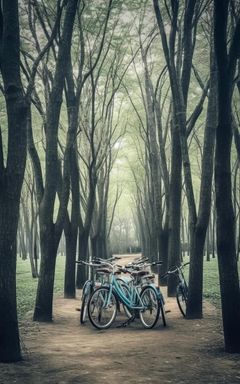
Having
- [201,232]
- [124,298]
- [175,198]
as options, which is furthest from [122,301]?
[175,198]

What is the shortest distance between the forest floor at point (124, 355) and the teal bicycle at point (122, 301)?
215 mm

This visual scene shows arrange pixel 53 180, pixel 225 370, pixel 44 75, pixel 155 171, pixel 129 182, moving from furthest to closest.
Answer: pixel 129 182
pixel 155 171
pixel 44 75
pixel 53 180
pixel 225 370

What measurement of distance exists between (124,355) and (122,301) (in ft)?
7.37

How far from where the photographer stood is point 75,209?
41.0 feet

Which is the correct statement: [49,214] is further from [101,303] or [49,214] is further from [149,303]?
[149,303]

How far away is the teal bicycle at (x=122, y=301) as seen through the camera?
7.63m

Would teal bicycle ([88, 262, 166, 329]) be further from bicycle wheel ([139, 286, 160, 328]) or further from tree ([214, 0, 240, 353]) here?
tree ([214, 0, 240, 353])

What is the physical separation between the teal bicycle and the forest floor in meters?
0.21

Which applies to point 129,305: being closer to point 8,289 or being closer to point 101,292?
point 101,292

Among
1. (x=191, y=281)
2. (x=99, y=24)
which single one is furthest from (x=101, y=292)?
(x=99, y=24)

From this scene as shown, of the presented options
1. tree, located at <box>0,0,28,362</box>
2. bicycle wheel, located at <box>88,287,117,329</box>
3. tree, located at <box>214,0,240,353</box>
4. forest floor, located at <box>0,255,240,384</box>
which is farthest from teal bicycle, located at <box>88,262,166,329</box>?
tree, located at <box>0,0,28,362</box>

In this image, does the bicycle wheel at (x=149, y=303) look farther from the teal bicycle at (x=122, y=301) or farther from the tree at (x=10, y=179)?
the tree at (x=10, y=179)

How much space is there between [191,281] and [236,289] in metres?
3.02

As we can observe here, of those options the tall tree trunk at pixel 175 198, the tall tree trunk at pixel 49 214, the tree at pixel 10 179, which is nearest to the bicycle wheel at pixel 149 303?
A: the tall tree trunk at pixel 49 214
